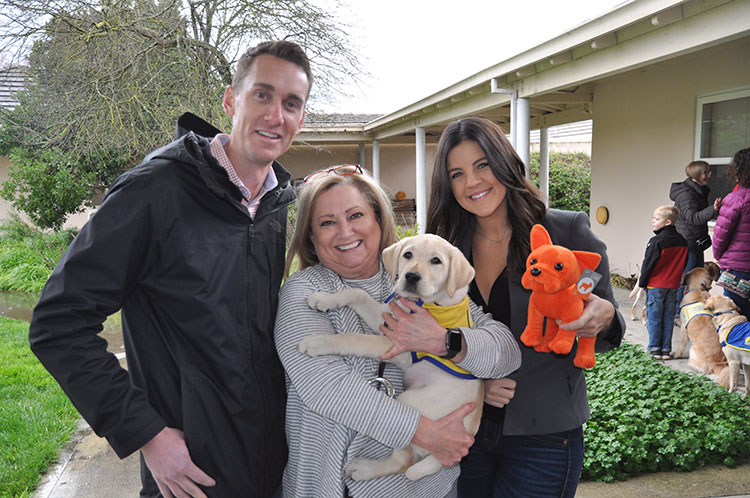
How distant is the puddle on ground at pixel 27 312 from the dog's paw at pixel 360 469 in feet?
20.1

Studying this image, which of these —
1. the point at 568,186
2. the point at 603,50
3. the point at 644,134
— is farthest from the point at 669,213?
the point at 568,186

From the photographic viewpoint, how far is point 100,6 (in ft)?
31.9

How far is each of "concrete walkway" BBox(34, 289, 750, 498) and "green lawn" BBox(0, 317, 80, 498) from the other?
0.47 feet

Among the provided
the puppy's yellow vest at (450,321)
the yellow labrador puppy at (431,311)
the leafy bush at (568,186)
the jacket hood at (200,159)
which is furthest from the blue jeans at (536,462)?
the leafy bush at (568,186)

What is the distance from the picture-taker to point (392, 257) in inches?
91.5

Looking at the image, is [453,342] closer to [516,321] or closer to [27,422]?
[516,321]

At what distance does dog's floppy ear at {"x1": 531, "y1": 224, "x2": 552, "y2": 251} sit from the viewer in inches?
85.4

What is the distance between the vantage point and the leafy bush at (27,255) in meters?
12.1

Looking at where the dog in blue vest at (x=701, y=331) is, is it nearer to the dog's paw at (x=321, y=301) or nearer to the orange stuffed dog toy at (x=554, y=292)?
the orange stuffed dog toy at (x=554, y=292)

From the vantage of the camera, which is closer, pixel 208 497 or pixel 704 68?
pixel 208 497

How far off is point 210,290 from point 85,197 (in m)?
15.6

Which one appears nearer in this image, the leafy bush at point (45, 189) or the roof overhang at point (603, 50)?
the roof overhang at point (603, 50)

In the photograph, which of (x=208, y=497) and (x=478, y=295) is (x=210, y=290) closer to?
(x=208, y=497)

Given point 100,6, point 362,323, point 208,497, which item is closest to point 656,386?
point 362,323
